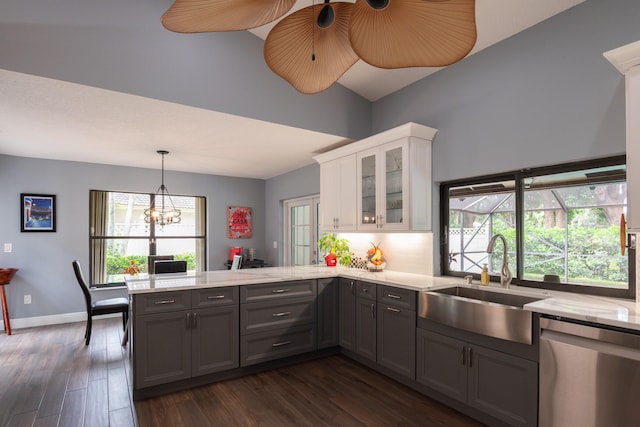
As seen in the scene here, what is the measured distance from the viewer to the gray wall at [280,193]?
211 inches

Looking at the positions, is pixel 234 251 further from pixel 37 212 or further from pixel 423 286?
pixel 423 286

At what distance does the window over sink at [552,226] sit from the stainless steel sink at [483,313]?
1.19ft

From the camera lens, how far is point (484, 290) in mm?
2818

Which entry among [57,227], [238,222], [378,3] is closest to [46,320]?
[57,227]

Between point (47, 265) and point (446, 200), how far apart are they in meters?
5.38

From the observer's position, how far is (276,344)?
10.9 feet

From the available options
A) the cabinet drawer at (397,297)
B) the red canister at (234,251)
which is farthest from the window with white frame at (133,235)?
the cabinet drawer at (397,297)

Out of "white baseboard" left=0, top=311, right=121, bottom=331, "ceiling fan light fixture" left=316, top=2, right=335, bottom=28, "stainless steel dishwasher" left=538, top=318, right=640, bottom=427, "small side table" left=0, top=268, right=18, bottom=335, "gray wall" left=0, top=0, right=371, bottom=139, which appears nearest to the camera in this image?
"ceiling fan light fixture" left=316, top=2, right=335, bottom=28

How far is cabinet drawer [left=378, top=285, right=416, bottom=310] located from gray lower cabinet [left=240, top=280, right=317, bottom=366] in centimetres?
75

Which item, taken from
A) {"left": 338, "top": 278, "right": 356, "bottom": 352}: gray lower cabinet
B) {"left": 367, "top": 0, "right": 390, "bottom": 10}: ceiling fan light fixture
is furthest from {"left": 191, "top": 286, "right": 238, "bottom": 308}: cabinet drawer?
Result: {"left": 367, "top": 0, "right": 390, "bottom": 10}: ceiling fan light fixture

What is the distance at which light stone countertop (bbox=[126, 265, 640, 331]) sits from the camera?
192cm

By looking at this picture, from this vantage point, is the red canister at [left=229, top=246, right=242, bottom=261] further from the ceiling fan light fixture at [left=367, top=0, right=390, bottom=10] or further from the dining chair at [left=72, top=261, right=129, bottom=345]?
the ceiling fan light fixture at [left=367, top=0, right=390, bottom=10]

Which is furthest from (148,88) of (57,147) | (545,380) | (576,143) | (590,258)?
(590,258)

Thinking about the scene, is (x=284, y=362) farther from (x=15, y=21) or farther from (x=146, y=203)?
(x=146, y=203)
